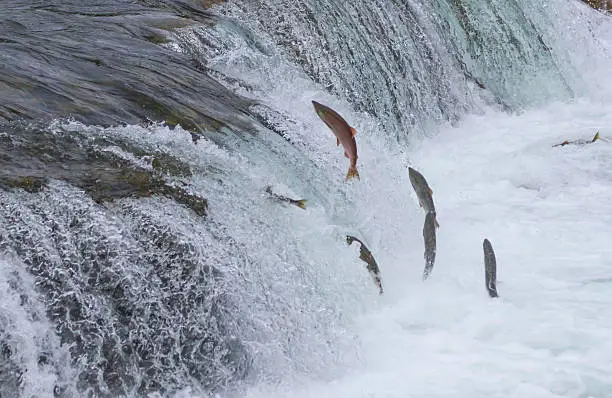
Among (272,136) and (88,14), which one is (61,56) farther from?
(272,136)

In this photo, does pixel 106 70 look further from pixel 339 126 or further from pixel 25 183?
pixel 339 126

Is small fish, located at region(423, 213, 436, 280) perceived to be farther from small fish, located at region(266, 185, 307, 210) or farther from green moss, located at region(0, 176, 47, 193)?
green moss, located at region(0, 176, 47, 193)

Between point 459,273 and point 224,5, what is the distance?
9.31 feet

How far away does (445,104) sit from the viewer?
24.1 ft

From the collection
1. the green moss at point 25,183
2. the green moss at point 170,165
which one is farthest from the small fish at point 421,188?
the green moss at point 25,183

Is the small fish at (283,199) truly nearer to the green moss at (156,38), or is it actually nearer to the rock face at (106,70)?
the rock face at (106,70)

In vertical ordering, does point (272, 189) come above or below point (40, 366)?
above

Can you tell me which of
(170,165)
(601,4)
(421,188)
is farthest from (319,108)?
(601,4)

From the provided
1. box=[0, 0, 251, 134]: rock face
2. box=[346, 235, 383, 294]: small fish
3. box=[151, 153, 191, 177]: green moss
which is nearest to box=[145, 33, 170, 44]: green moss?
box=[0, 0, 251, 134]: rock face

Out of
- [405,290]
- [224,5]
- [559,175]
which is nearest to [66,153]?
[405,290]

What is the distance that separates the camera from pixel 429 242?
4.61 meters

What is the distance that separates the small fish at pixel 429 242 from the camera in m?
4.43

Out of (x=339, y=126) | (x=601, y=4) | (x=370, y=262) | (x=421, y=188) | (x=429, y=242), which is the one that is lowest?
(x=370, y=262)

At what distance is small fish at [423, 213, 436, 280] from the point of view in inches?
174
